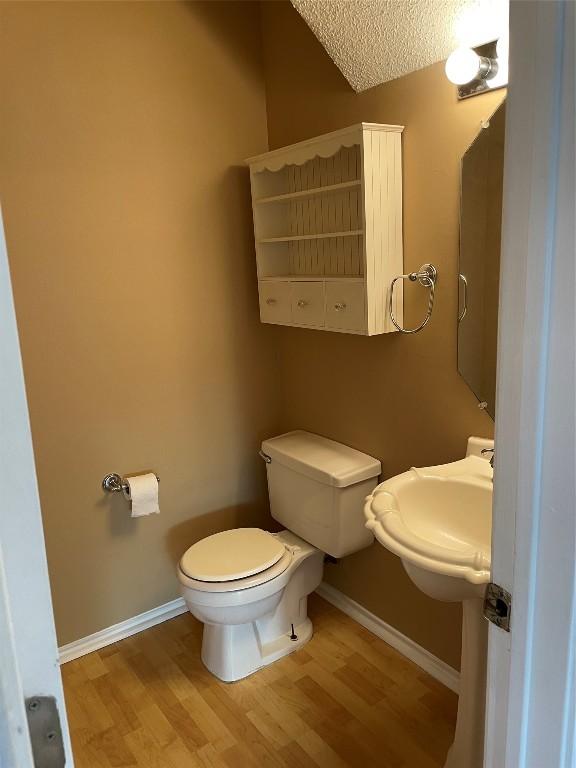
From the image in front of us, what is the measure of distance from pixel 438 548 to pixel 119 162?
1748 mm

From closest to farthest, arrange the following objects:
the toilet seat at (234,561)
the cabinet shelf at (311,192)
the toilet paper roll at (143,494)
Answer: the cabinet shelf at (311,192)
the toilet seat at (234,561)
the toilet paper roll at (143,494)

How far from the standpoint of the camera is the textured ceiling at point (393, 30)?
1.60 m

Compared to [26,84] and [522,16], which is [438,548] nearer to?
[522,16]

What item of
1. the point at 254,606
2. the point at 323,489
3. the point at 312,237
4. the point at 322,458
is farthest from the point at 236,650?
the point at 312,237

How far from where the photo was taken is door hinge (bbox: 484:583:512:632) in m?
0.86

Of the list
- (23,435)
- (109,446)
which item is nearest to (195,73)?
(109,446)

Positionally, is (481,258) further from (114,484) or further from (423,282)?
(114,484)

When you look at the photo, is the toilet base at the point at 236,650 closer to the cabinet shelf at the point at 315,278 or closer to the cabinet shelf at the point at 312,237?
the cabinet shelf at the point at 315,278

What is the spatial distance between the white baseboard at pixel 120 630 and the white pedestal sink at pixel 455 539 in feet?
4.29

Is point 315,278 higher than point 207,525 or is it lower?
higher

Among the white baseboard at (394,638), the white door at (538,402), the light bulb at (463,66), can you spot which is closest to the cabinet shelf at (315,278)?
the light bulb at (463,66)

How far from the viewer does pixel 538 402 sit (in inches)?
30.1

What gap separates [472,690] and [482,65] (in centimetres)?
166

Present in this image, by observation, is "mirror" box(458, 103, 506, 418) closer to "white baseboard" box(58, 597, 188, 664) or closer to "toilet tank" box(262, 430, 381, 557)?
"toilet tank" box(262, 430, 381, 557)
